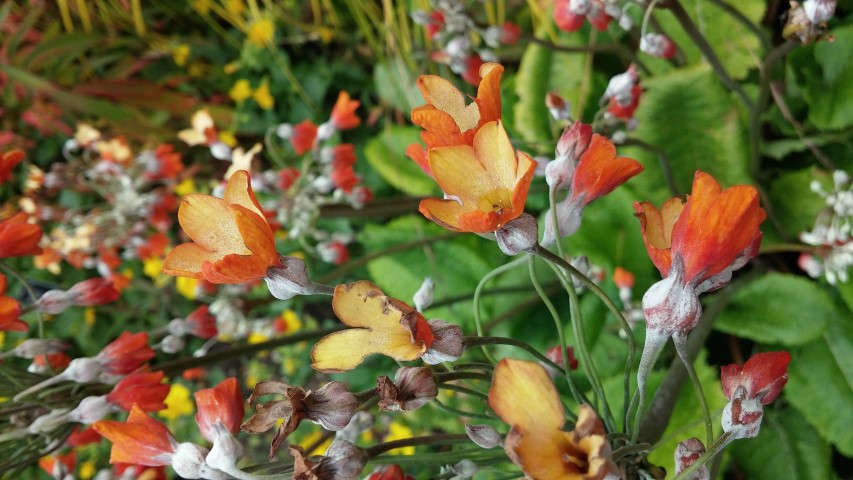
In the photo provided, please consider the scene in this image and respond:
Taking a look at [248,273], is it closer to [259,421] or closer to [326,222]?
[259,421]

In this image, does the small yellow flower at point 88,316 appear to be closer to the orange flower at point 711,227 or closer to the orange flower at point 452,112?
the orange flower at point 452,112

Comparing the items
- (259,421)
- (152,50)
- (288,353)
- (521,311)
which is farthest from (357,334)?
(152,50)

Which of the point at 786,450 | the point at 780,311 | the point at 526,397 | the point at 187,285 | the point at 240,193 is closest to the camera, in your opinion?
the point at 526,397

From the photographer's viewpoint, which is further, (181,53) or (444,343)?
(181,53)

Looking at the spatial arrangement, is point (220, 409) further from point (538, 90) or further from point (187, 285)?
point (187, 285)

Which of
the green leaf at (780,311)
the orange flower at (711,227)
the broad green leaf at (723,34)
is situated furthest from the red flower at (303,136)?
the orange flower at (711,227)

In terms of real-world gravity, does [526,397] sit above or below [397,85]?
above

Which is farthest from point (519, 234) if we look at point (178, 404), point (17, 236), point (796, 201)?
point (178, 404)
